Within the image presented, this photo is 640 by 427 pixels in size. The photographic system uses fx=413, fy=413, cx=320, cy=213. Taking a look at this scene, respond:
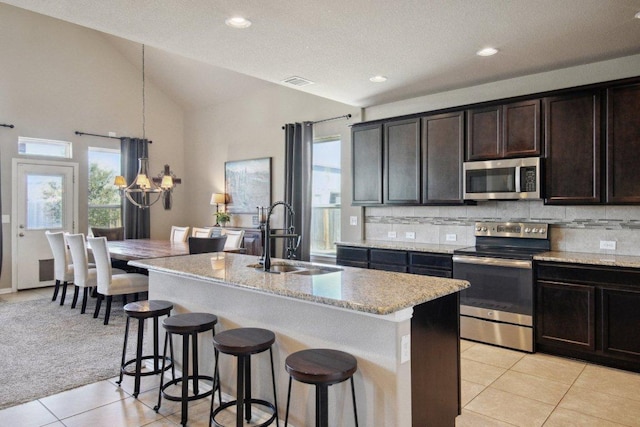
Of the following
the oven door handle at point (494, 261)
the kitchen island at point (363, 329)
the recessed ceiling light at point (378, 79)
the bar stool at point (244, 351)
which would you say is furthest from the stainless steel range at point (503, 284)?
the bar stool at point (244, 351)

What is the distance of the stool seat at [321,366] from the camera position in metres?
1.76

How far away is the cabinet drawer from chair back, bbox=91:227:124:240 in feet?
14.9

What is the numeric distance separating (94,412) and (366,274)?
76.8 inches

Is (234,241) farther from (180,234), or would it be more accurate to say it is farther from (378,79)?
(378,79)

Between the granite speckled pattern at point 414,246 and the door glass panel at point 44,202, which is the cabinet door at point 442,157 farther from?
the door glass panel at point 44,202

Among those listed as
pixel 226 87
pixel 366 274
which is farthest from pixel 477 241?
pixel 226 87

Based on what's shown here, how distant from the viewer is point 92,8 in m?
2.77

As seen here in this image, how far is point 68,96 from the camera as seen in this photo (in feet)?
23.0

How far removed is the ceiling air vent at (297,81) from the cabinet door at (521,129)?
201cm

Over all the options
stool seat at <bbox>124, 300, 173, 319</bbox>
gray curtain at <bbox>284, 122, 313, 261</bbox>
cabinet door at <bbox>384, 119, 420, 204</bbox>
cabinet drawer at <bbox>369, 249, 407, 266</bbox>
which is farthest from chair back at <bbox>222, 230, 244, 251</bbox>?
stool seat at <bbox>124, 300, 173, 319</bbox>

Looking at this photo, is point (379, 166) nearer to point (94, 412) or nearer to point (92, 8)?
point (92, 8)

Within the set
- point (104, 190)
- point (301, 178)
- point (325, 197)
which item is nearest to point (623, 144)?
point (325, 197)

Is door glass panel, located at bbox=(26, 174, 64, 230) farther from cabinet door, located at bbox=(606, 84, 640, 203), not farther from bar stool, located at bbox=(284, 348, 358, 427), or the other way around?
cabinet door, located at bbox=(606, 84, 640, 203)

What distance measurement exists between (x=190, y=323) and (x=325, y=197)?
3947 millimetres
